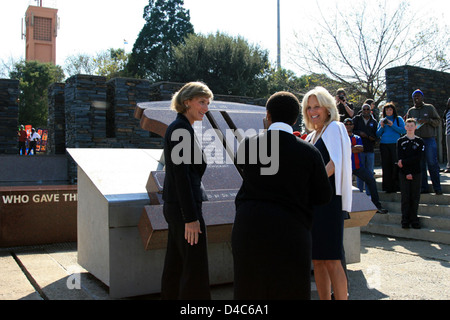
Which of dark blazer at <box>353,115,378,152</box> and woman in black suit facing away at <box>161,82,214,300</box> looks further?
dark blazer at <box>353,115,378,152</box>

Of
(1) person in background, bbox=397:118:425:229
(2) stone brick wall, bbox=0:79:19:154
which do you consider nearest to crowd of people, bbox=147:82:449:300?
(1) person in background, bbox=397:118:425:229

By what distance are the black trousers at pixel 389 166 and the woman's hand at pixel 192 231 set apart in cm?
596

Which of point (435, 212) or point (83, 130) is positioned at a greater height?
point (83, 130)

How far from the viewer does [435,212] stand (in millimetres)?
6973

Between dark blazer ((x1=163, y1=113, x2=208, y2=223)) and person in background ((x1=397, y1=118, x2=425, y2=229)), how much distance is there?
15.3ft

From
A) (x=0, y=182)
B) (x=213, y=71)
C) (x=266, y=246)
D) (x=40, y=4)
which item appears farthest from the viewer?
(x=40, y=4)

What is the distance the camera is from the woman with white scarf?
303 cm

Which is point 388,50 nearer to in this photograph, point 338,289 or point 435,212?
point 435,212

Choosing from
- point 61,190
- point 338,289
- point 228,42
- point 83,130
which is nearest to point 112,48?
point 228,42

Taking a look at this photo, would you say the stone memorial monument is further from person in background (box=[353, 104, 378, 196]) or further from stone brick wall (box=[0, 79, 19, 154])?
stone brick wall (box=[0, 79, 19, 154])

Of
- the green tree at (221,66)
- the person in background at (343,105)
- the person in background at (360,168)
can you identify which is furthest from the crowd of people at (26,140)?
the person in background at (360,168)

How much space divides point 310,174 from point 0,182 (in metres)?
12.4

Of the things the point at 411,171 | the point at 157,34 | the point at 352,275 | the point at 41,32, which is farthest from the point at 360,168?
the point at 41,32

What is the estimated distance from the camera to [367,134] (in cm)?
769
